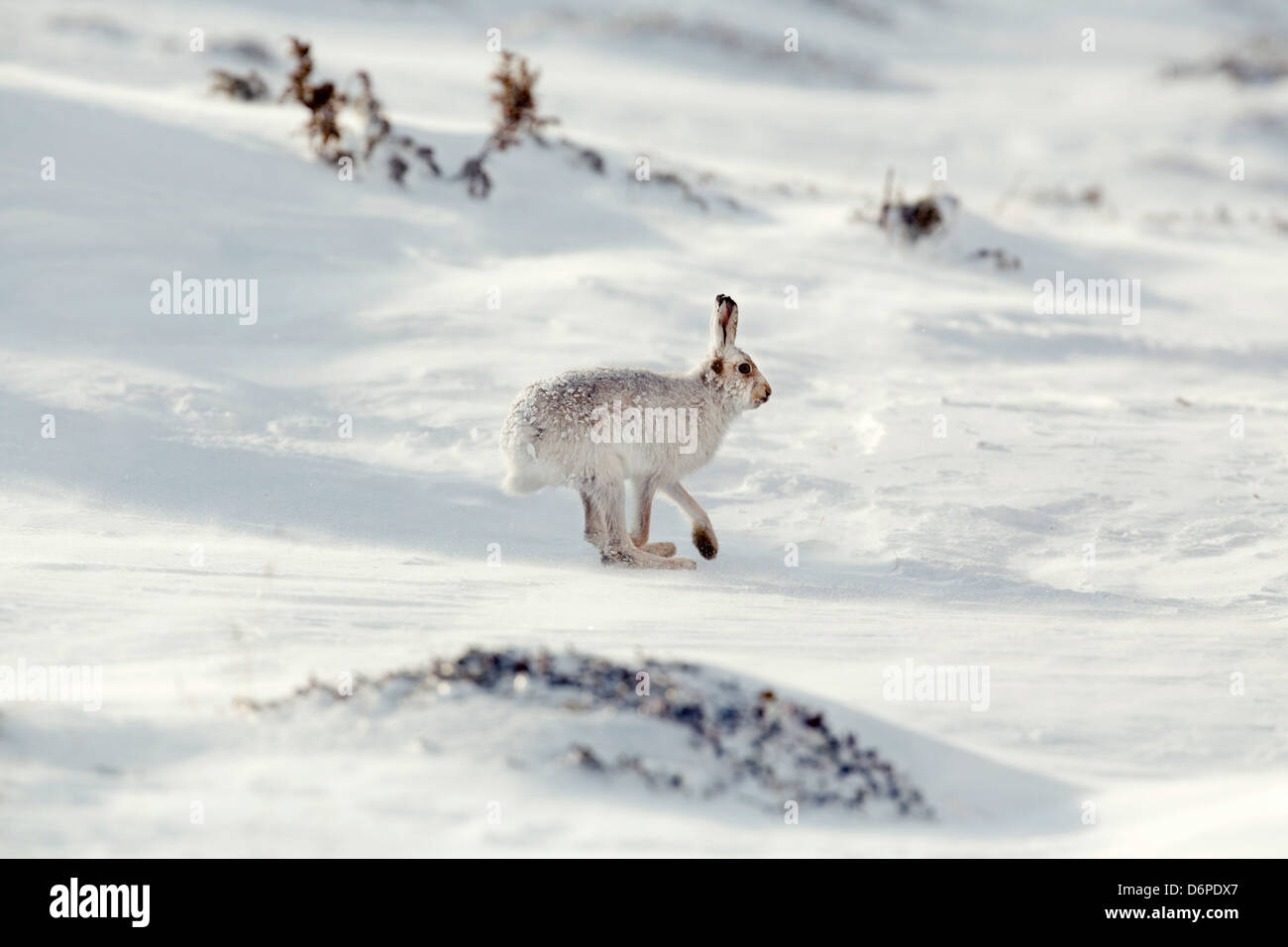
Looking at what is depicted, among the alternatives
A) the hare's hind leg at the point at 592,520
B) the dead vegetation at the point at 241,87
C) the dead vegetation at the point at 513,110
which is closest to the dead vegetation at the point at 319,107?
the dead vegetation at the point at 513,110

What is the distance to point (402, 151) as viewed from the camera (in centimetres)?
1299

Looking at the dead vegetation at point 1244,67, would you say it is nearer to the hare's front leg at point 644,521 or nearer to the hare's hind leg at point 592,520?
the hare's front leg at point 644,521

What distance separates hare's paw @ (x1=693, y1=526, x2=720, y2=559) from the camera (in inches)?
263

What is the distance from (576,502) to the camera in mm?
7586

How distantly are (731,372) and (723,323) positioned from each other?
240mm

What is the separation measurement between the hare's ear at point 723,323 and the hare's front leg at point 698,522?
2.32ft

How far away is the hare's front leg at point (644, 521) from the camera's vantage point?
673 centimetres

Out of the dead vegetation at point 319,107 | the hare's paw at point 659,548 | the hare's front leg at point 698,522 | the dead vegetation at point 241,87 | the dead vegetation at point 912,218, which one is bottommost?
the hare's paw at point 659,548

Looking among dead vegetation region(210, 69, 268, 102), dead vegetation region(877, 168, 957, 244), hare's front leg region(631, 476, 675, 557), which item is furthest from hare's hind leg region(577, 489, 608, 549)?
dead vegetation region(210, 69, 268, 102)

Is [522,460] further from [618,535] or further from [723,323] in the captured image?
[723,323]

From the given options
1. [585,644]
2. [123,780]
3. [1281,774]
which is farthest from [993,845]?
[123,780]

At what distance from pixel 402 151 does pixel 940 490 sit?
7.23 meters

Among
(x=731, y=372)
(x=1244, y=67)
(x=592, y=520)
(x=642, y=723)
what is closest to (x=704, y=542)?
(x=592, y=520)
